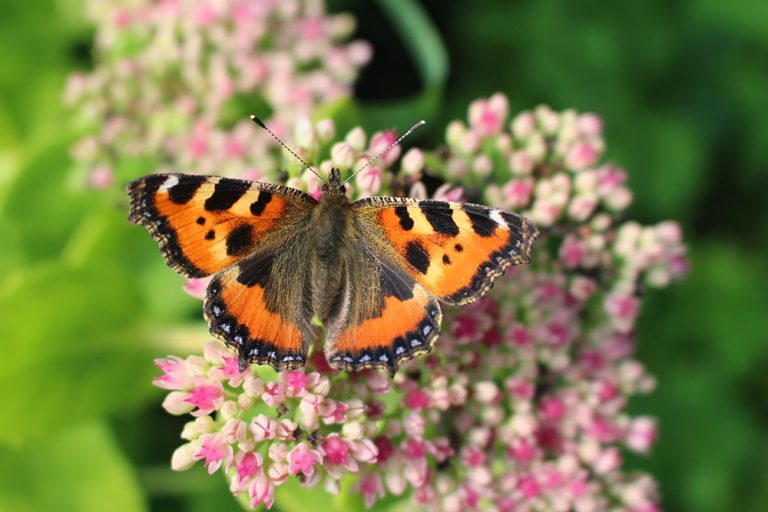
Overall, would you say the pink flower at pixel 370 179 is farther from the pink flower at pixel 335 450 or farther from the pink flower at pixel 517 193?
the pink flower at pixel 335 450

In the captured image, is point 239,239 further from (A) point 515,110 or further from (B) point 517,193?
(A) point 515,110

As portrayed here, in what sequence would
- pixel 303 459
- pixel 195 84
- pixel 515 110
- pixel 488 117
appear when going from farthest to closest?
pixel 515 110, pixel 195 84, pixel 488 117, pixel 303 459

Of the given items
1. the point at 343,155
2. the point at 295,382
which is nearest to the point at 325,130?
the point at 343,155

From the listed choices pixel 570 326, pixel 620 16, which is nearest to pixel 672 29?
pixel 620 16

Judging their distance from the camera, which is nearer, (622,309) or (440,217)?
(440,217)

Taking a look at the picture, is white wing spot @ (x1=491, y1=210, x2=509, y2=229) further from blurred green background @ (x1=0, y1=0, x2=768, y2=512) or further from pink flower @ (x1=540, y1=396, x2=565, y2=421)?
blurred green background @ (x1=0, y1=0, x2=768, y2=512)

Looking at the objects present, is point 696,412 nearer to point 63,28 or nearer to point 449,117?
point 449,117

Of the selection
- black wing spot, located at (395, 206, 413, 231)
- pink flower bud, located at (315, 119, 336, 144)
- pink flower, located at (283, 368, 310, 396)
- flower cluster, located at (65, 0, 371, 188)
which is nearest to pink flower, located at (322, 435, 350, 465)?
pink flower, located at (283, 368, 310, 396)
